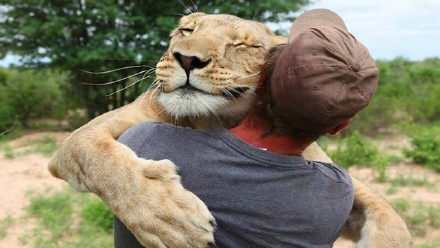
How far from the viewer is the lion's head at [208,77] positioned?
1.93 m

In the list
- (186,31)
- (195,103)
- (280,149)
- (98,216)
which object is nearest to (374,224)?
(280,149)

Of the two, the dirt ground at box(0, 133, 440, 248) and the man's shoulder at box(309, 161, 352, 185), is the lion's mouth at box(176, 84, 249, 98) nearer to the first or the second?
the man's shoulder at box(309, 161, 352, 185)

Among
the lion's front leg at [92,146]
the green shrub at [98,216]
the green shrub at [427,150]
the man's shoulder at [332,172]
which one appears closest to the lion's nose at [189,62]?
the lion's front leg at [92,146]

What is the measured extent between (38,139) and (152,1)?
3656mm

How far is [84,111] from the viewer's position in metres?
14.4

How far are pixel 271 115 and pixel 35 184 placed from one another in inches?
254

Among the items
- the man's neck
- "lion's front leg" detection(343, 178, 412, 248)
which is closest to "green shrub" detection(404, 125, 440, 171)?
"lion's front leg" detection(343, 178, 412, 248)

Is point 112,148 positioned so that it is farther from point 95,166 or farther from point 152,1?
point 152,1

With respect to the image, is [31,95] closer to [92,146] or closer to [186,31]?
[186,31]

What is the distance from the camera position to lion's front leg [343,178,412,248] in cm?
229

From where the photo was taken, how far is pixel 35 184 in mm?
7598

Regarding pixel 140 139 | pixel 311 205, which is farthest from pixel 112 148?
pixel 311 205

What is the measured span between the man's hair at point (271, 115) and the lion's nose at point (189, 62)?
24 cm

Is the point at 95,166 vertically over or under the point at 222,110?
under
